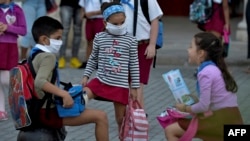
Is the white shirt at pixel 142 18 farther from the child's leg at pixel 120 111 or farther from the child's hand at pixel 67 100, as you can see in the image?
the child's hand at pixel 67 100

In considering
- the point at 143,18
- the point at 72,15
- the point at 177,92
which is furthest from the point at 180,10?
the point at 177,92

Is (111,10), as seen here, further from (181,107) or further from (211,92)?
(211,92)

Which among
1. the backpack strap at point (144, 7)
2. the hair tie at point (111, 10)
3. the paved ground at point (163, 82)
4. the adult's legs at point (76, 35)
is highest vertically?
the hair tie at point (111, 10)

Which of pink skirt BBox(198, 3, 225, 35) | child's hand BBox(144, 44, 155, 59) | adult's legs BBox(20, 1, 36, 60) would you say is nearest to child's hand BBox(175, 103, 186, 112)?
child's hand BBox(144, 44, 155, 59)

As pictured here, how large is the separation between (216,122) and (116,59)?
1.30 m

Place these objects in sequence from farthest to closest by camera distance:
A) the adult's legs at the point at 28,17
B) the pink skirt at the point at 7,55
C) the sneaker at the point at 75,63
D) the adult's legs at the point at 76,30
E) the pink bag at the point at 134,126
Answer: the adult's legs at the point at 76,30
the sneaker at the point at 75,63
the adult's legs at the point at 28,17
the pink skirt at the point at 7,55
the pink bag at the point at 134,126

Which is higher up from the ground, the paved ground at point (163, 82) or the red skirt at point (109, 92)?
the red skirt at point (109, 92)

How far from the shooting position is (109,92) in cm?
668

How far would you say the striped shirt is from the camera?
Result: 6684 mm

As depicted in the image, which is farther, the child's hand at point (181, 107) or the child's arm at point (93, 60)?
the child's arm at point (93, 60)

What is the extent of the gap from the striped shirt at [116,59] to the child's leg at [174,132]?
0.89 m

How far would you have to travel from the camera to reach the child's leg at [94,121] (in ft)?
19.7

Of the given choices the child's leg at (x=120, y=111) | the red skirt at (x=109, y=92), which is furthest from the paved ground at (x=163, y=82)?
the red skirt at (x=109, y=92)

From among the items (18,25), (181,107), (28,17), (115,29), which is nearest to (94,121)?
(181,107)
